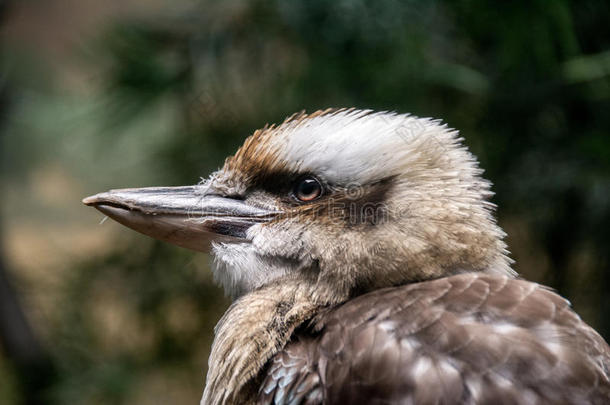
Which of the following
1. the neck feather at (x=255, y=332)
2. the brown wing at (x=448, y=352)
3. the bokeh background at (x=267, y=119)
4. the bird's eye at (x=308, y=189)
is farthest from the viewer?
the bokeh background at (x=267, y=119)

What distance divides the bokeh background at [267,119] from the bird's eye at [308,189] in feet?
3.17

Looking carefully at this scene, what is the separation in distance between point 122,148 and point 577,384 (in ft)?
10.1

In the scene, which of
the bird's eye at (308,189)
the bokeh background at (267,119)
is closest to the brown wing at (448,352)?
the bird's eye at (308,189)

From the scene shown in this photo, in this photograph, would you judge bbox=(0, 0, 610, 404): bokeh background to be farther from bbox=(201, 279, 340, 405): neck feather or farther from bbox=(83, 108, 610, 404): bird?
bbox=(201, 279, 340, 405): neck feather

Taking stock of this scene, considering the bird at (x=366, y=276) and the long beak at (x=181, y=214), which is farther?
the long beak at (x=181, y=214)

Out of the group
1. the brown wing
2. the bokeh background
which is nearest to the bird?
the brown wing

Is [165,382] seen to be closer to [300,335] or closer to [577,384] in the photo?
[300,335]

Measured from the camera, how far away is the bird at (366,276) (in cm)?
107

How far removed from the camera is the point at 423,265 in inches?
50.0

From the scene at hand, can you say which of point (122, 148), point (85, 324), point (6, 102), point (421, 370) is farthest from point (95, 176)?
point (421, 370)

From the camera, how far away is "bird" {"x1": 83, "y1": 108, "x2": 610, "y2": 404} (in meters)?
1.07

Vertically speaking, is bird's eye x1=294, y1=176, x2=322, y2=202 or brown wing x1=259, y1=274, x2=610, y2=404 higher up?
bird's eye x1=294, y1=176, x2=322, y2=202

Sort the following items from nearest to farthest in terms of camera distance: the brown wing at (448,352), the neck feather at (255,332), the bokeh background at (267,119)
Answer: the brown wing at (448,352), the neck feather at (255,332), the bokeh background at (267,119)

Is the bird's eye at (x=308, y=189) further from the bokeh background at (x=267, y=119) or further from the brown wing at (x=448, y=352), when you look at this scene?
the bokeh background at (x=267, y=119)
